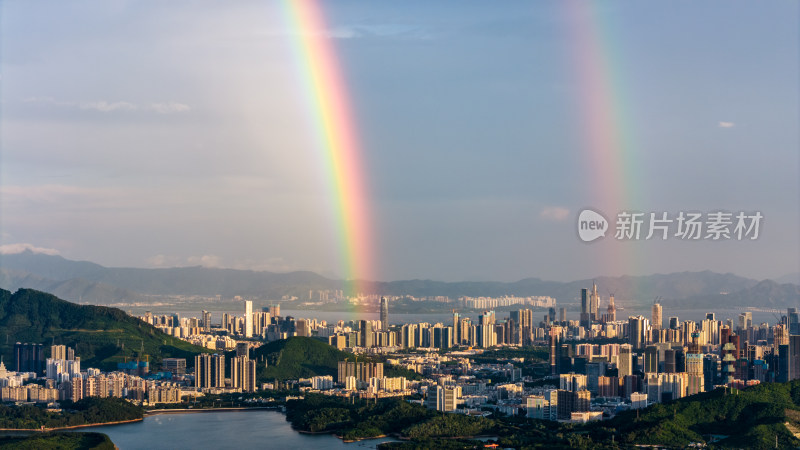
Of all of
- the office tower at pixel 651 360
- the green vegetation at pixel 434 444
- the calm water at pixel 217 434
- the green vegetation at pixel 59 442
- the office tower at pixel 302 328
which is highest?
the office tower at pixel 302 328

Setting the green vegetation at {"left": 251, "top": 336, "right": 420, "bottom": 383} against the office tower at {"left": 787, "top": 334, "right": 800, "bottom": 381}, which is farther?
the green vegetation at {"left": 251, "top": 336, "right": 420, "bottom": 383}

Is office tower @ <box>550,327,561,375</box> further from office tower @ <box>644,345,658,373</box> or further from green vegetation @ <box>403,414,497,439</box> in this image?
green vegetation @ <box>403,414,497,439</box>

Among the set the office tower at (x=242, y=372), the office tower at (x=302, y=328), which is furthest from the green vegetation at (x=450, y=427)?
the office tower at (x=302, y=328)

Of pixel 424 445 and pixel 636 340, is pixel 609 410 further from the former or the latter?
pixel 636 340

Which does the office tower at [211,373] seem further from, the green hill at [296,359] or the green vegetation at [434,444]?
the green vegetation at [434,444]

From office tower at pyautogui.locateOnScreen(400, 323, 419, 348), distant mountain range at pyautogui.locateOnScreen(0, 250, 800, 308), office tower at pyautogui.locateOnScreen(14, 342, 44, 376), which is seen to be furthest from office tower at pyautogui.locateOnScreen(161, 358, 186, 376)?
distant mountain range at pyautogui.locateOnScreen(0, 250, 800, 308)

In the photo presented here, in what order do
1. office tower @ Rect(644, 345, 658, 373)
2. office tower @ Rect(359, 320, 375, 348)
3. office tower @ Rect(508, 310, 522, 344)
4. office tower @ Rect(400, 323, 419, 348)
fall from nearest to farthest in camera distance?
office tower @ Rect(644, 345, 658, 373), office tower @ Rect(359, 320, 375, 348), office tower @ Rect(400, 323, 419, 348), office tower @ Rect(508, 310, 522, 344)
